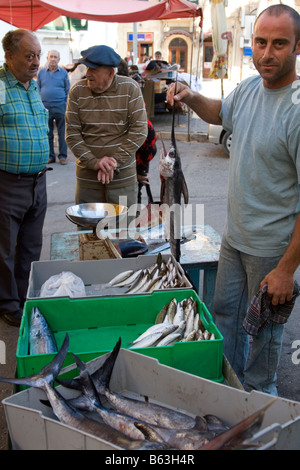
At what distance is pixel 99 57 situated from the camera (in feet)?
13.1

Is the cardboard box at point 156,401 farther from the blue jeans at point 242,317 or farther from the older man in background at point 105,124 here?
the older man in background at point 105,124

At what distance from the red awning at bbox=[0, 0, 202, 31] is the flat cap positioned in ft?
12.2

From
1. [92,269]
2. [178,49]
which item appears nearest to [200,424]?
[92,269]

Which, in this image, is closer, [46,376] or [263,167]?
[46,376]

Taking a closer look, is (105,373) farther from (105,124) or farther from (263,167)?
(105,124)

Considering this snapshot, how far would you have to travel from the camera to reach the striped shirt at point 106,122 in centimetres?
428

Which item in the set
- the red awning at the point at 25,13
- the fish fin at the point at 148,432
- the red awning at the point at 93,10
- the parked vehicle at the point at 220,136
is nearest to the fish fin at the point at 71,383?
the fish fin at the point at 148,432

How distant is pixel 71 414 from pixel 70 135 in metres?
3.09

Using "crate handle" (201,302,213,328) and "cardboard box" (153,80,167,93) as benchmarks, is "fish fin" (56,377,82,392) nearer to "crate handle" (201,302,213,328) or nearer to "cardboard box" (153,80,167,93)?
"crate handle" (201,302,213,328)

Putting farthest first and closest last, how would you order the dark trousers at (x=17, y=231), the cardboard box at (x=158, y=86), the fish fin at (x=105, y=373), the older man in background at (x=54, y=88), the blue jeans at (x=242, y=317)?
the cardboard box at (x=158, y=86) → the older man in background at (x=54, y=88) → the dark trousers at (x=17, y=231) → the blue jeans at (x=242, y=317) → the fish fin at (x=105, y=373)

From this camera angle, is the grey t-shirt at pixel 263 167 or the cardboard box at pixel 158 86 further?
the cardboard box at pixel 158 86

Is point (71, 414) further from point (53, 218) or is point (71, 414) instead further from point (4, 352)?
point (53, 218)

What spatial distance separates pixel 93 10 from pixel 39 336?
7.35 metres

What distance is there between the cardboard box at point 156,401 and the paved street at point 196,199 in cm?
138
